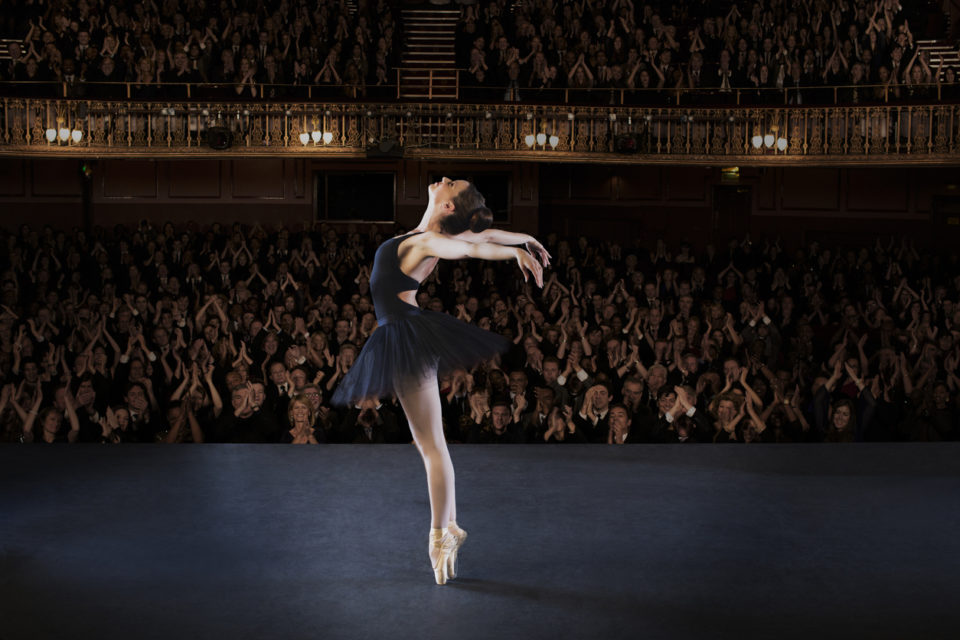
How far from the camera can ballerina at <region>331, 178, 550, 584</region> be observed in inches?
151

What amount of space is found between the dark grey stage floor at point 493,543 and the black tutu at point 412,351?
69 centimetres

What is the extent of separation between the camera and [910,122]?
14016mm

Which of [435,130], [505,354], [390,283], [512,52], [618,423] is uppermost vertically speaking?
[512,52]

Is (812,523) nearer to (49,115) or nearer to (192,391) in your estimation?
(192,391)

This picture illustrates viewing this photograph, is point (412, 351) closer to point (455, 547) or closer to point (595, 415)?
point (455, 547)

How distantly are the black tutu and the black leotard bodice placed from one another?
0.03 m

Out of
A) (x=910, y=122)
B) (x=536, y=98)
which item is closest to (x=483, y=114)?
(x=536, y=98)

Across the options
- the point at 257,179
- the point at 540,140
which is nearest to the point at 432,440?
the point at 540,140

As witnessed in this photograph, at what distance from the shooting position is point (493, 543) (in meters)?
4.20

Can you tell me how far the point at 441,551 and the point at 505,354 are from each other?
16.7ft

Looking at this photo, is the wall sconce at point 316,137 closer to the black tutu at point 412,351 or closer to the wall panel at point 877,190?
the wall panel at point 877,190

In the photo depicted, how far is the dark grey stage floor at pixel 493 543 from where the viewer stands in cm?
341

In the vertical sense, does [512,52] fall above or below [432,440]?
above

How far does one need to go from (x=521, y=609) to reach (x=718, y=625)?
0.67m
